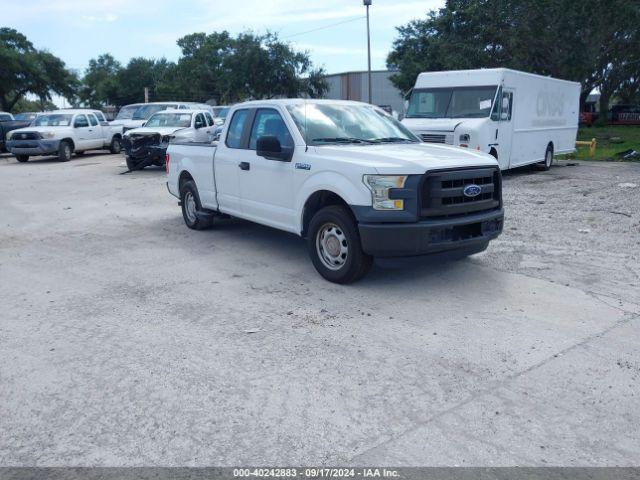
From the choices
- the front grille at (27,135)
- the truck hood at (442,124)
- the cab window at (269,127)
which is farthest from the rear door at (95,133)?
the cab window at (269,127)

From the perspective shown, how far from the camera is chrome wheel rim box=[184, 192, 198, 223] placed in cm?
940

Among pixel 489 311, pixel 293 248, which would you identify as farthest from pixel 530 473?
pixel 293 248

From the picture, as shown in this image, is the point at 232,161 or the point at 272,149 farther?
the point at 232,161

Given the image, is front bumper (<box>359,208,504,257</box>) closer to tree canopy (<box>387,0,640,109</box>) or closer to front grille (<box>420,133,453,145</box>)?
front grille (<box>420,133,453,145</box>)

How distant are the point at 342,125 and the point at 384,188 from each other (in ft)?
5.35

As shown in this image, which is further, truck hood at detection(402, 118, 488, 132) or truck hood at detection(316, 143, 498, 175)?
truck hood at detection(402, 118, 488, 132)

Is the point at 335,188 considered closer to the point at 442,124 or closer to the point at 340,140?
the point at 340,140

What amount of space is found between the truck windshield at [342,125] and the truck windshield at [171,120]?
1260cm

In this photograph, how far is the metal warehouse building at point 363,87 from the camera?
59.2 m

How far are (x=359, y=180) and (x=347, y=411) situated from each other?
110 inches

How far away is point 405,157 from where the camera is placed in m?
6.09

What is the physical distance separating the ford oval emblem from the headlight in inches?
29.5

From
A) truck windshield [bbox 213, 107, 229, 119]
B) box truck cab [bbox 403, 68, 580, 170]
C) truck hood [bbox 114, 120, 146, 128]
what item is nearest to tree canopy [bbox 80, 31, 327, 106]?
truck windshield [bbox 213, 107, 229, 119]

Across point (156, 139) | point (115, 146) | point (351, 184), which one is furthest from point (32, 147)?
point (351, 184)
